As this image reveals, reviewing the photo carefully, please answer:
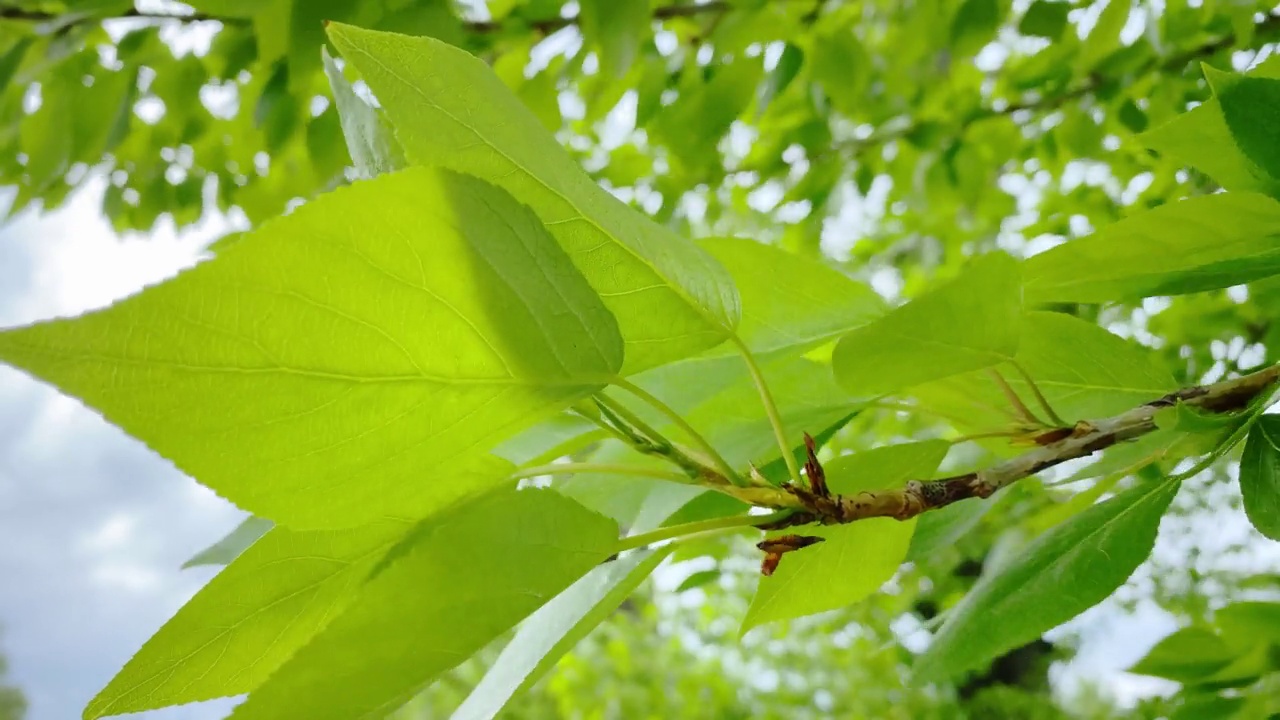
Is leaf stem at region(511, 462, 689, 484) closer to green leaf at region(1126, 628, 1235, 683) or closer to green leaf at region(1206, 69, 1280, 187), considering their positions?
green leaf at region(1206, 69, 1280, 187)

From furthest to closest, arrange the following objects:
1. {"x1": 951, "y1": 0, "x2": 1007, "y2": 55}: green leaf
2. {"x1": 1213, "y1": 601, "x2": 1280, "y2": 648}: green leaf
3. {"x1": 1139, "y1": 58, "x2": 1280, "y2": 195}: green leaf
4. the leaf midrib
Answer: {"x1": 951, "y1": 0, "x2": 1007, "y2": 55}: green leaf, {"x1": 1213, "y1": 601, "x2": 1280, "y2": 648}: green leaf, {"x1": 1139, "y1": 58, "x2": 1280, "y2": 195}: green leaf, the leaf midrib

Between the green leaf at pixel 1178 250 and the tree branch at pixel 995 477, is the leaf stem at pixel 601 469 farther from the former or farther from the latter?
the green leaf at pixel 1178 250

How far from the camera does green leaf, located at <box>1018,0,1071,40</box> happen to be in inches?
31.3

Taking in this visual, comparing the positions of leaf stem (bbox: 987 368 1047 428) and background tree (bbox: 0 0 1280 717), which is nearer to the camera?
leaf stem (bbox: 987 368 1047 428)

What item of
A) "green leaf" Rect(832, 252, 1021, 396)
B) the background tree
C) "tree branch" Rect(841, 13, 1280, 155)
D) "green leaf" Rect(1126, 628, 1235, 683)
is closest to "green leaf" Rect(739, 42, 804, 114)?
the background tree

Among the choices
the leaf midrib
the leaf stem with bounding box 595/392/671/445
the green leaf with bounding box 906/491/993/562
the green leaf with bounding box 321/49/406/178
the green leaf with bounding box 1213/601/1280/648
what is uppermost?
the green leaf with bounding box 321/49/406/178

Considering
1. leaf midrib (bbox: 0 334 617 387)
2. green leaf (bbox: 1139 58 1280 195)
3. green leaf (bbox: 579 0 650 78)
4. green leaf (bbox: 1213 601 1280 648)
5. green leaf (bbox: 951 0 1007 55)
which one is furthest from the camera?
green leaf (bbox: 951 0 1007 55)

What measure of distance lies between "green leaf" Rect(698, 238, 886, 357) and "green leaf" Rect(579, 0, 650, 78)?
39cm

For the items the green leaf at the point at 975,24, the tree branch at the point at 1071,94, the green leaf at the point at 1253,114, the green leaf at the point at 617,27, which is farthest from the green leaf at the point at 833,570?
the tree branch at the point at 1071,94

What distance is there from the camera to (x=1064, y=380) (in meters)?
0.34

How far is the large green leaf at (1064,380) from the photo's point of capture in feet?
1.06

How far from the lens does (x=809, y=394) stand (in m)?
0.32

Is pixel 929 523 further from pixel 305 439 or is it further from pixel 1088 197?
pixel 1088 197

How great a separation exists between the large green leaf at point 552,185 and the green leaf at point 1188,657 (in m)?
0.44
